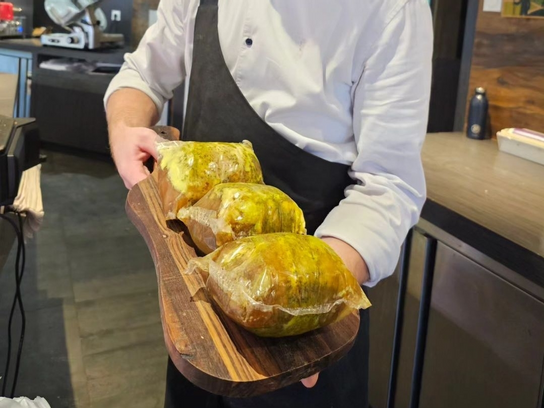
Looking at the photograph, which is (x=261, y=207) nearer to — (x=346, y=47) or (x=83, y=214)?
(x=346, y=47)

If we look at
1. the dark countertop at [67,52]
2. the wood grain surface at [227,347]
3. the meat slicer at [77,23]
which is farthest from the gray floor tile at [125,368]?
the meat slicer at [77,23]

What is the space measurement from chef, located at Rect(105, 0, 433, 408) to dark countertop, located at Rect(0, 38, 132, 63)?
→ 3278 millimetres

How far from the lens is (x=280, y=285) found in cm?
51

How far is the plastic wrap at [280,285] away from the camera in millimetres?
509

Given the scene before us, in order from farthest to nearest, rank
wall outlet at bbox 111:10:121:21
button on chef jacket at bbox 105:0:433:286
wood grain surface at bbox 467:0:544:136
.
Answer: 1. wall outlet at bbox 111:10:121:21
2. wood grain surface at bbox 467:0:544:136
3. button on chef jacket at bbox 105:0:433:286

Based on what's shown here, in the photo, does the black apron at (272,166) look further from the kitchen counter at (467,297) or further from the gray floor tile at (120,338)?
the gray floor tile at (120,338)

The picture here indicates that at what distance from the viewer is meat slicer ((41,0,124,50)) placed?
4.05 meters

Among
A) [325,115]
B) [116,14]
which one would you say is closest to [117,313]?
[325,115]

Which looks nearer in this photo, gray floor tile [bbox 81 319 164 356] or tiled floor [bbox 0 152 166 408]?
tiled floor [bbox 0 152 166 408]

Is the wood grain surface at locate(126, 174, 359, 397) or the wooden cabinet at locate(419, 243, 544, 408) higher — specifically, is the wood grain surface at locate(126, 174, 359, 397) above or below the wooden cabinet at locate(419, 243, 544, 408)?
above

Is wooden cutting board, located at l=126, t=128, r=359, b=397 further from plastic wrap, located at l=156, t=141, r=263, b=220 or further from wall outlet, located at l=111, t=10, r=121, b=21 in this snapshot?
wall outlet, located at l=111, t=10, r=121, b=21

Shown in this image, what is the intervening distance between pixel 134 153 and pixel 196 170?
211mm

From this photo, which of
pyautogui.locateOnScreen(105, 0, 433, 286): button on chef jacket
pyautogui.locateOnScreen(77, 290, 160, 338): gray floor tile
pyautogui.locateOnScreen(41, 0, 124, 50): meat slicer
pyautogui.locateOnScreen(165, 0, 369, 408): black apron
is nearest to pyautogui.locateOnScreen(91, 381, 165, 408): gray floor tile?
pyautogui.locateOnScreen(77, 290, 160, 338): gray floor tile

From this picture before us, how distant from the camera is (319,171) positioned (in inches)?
35.2
